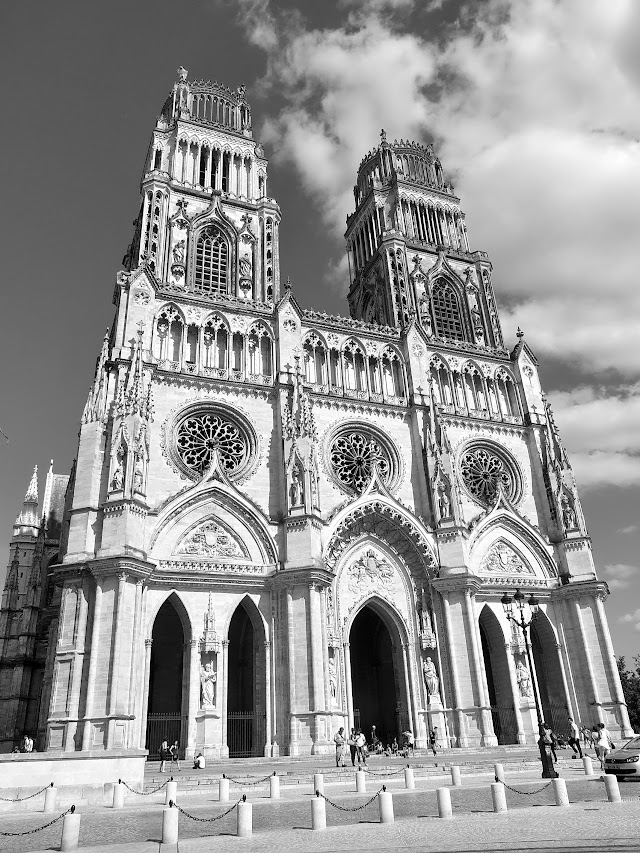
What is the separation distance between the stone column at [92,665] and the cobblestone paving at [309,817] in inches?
285

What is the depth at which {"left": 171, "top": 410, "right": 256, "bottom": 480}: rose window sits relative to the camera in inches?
1266

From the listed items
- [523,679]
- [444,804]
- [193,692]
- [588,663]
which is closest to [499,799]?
[444,804]

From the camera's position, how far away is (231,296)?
3750 centimetres

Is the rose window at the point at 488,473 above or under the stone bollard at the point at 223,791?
above

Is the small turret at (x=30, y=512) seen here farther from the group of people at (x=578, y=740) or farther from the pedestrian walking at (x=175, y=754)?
the group of people at (x=578, y=740)

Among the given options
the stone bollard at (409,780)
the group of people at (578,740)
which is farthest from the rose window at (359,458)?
the stone bollard at (409,780)

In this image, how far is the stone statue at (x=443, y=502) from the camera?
A: 114 feet

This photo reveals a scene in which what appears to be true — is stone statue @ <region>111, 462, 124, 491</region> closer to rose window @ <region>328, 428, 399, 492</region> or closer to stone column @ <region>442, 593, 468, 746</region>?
rose window @ <region>328, 428, 399, 492</region>

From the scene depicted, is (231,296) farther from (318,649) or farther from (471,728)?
(471,728)

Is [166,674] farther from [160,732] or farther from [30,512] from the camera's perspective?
[30,512]

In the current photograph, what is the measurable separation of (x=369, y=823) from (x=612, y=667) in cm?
2527

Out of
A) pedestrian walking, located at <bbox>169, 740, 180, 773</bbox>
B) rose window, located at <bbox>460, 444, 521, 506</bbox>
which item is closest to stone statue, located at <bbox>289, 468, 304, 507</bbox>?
rose window, located at <bbox>460, 444, 521, 506</bbox>

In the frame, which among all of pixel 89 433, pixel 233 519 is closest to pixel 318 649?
pixel 233 519

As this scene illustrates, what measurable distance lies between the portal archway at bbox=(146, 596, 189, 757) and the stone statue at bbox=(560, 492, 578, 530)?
21896 mm
